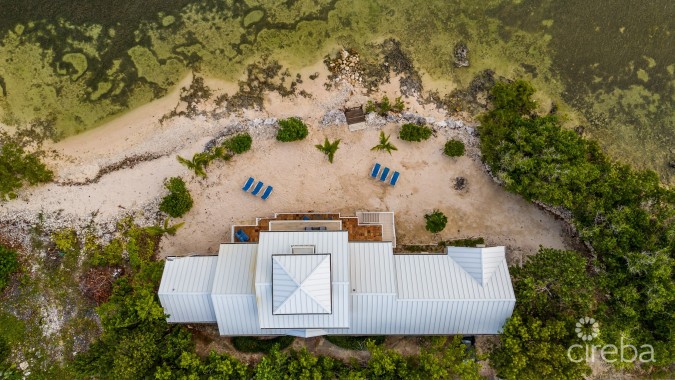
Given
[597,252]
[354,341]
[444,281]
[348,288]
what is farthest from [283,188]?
[597,252]

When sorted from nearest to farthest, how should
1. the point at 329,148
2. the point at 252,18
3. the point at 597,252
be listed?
1. the point at 597,252
2. the point at 329,148
3. the point at 252,18

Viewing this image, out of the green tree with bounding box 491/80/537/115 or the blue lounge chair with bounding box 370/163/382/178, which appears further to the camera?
the green tree with bounding box 491/80/537/115

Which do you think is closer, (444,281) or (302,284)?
(302,284)

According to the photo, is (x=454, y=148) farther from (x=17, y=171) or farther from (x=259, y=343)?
(x=17, y=171)

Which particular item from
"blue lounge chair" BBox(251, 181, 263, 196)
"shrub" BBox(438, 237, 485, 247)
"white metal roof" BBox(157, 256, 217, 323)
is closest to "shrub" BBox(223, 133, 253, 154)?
"blue lounge chair" BBox(251, 181, 263, 196)

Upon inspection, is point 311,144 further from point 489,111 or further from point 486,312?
point 486,312

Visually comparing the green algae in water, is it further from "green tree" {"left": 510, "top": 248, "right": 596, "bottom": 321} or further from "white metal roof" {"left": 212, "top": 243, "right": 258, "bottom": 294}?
"green tree" {"left": 510, "top": 248, "right": 596, "bottom": 321}
